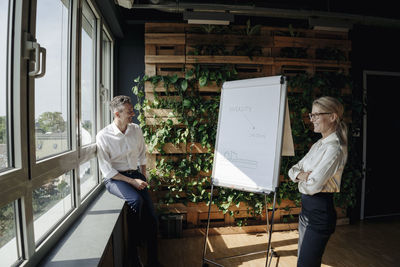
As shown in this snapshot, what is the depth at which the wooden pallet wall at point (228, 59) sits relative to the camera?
3.24 m

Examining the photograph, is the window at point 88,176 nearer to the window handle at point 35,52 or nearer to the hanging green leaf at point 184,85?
the window handle at point 35,52

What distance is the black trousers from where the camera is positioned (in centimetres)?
164

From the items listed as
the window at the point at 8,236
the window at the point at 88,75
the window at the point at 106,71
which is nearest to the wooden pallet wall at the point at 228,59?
the window at the point at 106,71

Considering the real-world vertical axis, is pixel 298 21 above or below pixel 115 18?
above

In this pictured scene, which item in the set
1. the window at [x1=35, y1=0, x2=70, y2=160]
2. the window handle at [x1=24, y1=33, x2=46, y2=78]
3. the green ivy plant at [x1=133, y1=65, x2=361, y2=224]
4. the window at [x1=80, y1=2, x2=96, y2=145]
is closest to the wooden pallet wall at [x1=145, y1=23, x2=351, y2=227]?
the green ivy plant at [x1=133, y1=65, x2=361, y2=224]

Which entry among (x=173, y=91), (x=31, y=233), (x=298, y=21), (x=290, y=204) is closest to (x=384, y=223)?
(x=290, y=204)

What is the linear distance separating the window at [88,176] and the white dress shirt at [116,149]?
23 centimetres

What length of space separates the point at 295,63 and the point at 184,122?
5.55 ft

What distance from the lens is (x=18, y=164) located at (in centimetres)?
129

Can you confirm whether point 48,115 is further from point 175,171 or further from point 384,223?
point 384,223

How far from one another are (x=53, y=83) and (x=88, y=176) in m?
1.18

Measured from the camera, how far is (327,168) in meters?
1.62

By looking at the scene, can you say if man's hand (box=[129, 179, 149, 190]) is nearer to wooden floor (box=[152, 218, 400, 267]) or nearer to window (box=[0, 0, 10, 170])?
wooden floor (box=[152, 218, 400, 267])

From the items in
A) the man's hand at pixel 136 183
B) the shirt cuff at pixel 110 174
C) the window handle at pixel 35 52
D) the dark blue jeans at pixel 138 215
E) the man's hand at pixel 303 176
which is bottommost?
the dark blue jeans at pixel 138 215
